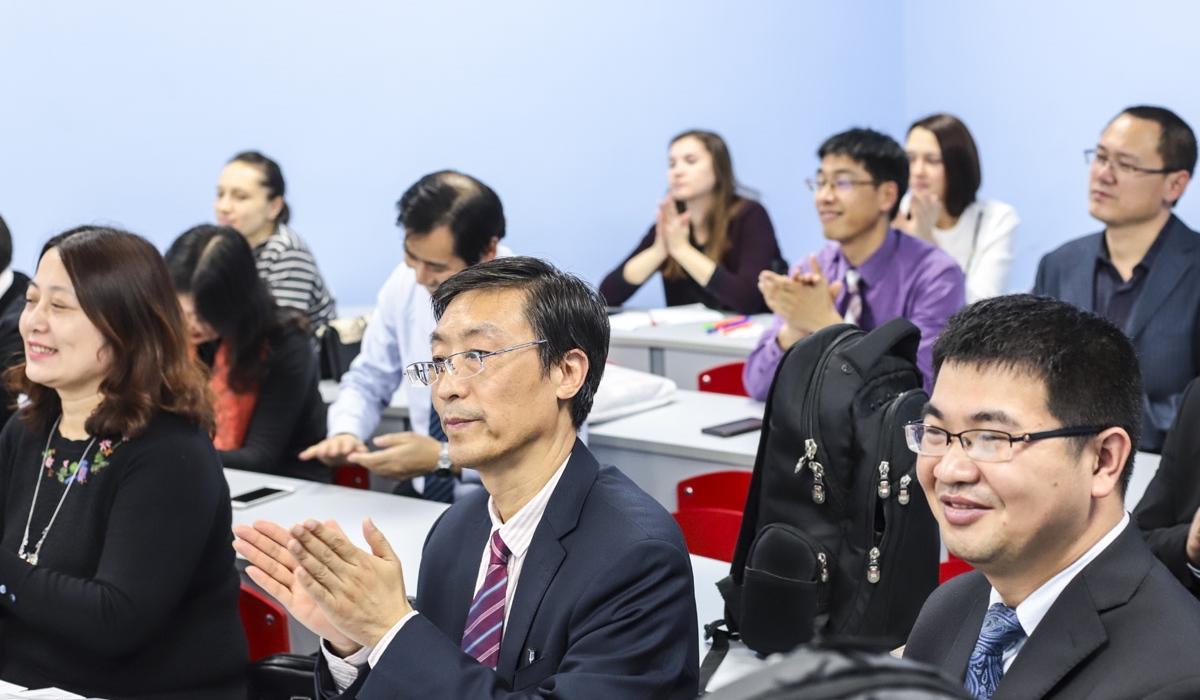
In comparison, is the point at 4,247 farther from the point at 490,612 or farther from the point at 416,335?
the point at 490,612

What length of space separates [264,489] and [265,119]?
281 cm

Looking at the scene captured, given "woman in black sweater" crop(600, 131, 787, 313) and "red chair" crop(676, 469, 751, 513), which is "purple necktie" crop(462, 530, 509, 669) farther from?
"woman in black sweater" crop(600, 131, 787, 313)

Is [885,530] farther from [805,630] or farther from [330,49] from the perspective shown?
[330,49]

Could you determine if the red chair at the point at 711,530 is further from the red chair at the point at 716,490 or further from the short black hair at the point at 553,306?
the short black hair at the point at 553,306

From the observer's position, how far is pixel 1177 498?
2.21m

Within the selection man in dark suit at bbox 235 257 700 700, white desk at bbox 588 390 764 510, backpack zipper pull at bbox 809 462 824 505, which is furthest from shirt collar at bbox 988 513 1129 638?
white desk at bbox 588 390 764 510

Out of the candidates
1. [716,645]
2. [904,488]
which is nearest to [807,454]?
[904,488]

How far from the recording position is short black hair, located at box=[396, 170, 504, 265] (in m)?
2.99

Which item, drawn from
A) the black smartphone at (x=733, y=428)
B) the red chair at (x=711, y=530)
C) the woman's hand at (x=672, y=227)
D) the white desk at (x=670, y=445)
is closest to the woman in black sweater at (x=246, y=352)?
the white desk at (x=670, y=445)

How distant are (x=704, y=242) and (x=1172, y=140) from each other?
2.26 m

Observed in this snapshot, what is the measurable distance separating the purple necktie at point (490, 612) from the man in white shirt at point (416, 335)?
1041 mm

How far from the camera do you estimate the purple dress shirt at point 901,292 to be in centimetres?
336

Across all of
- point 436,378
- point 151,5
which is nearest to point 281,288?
point 151,5

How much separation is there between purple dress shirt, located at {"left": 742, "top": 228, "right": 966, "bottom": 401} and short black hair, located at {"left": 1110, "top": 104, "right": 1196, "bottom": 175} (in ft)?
2.15
